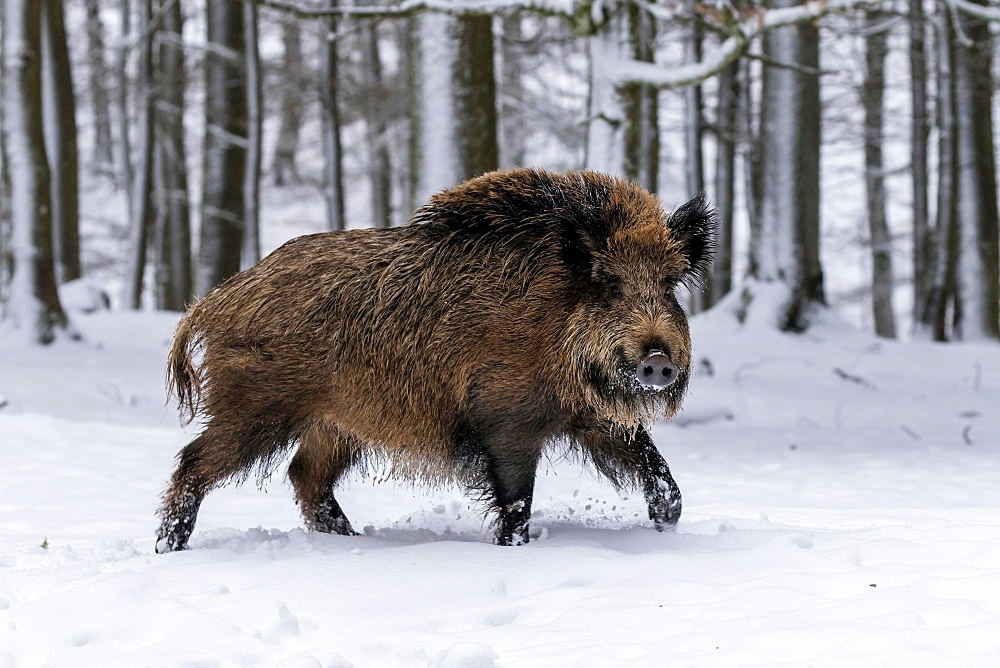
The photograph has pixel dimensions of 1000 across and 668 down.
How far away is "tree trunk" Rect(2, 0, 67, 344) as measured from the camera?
384 inches

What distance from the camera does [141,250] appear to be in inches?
643

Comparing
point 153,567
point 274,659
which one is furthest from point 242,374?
point 274,659

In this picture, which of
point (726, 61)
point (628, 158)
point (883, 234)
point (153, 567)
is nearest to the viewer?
point (153, 567)

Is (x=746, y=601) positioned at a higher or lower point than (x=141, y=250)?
higher

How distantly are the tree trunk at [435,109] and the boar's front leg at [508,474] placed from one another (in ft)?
14.5

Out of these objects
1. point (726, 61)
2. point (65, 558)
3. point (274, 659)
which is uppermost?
point (726, 61)

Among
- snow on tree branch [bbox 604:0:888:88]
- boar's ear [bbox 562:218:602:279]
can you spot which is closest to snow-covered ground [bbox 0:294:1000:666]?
boar's ear [bbox 562:218:602:279]

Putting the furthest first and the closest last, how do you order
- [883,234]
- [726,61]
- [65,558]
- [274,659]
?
[883,234], [726,61], [65,558], [274,659]

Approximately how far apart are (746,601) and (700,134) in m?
13.8

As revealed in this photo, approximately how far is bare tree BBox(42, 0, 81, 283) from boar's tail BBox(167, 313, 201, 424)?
8972mm

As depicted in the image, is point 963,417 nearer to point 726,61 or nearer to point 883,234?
point 726,61

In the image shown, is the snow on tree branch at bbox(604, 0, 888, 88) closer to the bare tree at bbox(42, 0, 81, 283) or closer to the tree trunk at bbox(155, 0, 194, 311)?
the bare tree at bbox(42, 0, 81, 283)

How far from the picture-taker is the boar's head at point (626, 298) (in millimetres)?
4012

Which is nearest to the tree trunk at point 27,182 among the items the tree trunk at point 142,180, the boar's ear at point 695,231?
the tree trunk at point 142,180
